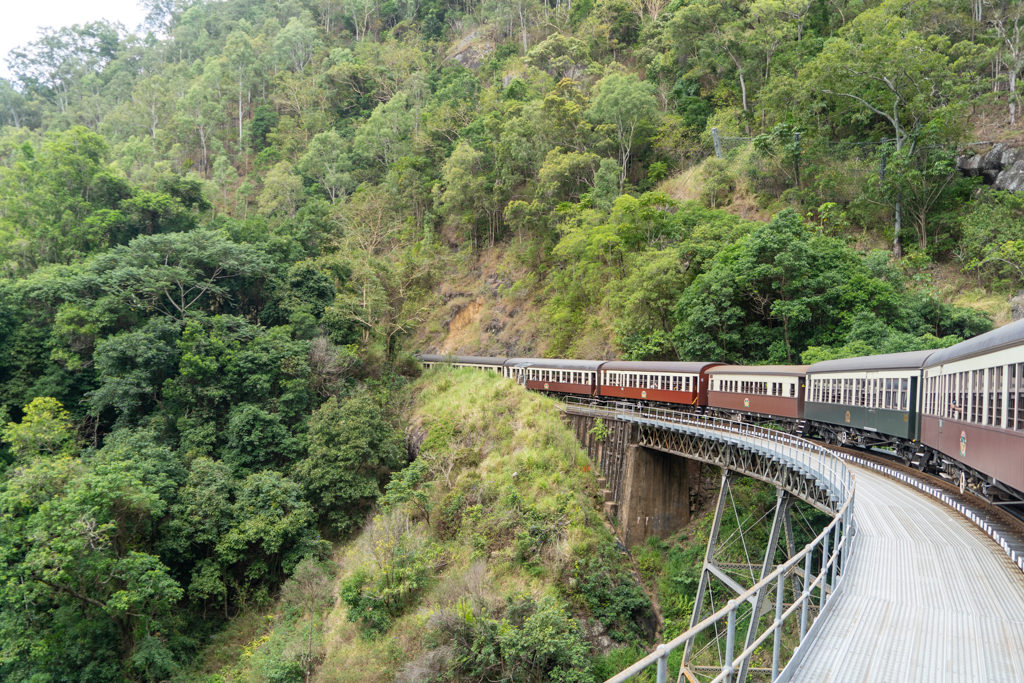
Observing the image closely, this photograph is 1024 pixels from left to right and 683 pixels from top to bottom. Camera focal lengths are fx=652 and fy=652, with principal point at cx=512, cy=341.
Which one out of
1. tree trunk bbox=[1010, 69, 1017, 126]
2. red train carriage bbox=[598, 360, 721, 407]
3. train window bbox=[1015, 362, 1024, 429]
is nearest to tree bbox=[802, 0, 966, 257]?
tree trunk bbox=[1010, 69, 1017, 126]

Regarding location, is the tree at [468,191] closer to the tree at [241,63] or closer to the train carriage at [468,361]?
the train carriage at [468,361]

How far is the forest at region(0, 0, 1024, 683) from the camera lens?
68.5 ft

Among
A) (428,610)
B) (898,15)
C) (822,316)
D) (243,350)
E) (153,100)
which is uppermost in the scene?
(153,100)

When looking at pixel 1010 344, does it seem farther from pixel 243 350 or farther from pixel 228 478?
pixel 243 350

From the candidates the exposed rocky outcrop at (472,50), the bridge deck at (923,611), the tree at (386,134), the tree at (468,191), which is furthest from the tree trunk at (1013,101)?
the exposed rocky outcrop at (472,50)

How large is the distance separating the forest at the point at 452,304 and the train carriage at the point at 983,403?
10.3 m

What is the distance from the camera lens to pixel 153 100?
69625mm

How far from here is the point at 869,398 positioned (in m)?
17.9

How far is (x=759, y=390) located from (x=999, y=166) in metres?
17.2

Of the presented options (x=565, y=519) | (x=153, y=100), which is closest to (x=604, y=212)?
(x=565, y=519)

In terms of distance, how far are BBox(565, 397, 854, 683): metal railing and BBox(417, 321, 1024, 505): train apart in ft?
4.23

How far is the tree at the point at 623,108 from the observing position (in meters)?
41.2

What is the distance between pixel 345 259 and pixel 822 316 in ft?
88.9

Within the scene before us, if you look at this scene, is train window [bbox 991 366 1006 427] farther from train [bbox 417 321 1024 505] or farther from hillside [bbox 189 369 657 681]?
hillside [bbox 189 369 657 681]
